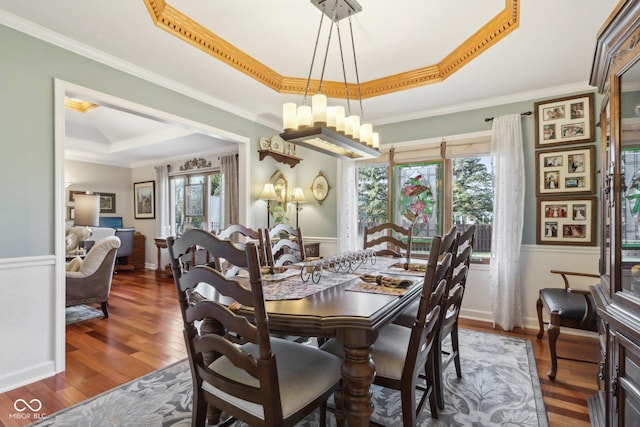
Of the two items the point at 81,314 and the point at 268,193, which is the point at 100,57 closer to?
the point at 268,193

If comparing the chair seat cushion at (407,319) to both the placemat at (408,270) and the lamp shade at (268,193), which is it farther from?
the lamp shade at (268,193)

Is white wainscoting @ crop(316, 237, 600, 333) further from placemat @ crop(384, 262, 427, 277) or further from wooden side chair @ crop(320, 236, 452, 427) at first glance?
wooden side chair @ crop(320, 236, 452, 427)

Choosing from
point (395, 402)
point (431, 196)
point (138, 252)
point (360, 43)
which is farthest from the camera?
point (138, 252)

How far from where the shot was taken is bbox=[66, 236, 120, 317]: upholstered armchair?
3.37m

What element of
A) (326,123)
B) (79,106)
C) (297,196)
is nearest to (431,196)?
(297,196)

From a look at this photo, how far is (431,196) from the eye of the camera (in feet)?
13.0

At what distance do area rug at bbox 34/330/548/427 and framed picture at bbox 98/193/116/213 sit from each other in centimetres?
560

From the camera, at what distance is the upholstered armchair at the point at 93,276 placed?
3.37m

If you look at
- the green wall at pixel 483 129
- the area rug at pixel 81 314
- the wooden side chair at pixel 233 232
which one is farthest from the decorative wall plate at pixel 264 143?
the area rug at pixel 81 314

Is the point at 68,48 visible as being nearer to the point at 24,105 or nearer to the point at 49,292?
the point at 24,105

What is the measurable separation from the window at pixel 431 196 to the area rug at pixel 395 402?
169 cm

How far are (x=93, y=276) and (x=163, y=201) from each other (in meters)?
3.28

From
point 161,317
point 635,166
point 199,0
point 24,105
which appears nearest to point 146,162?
point 161,317

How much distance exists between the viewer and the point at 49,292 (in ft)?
7.59
